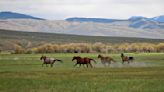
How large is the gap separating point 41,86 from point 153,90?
6422 mm

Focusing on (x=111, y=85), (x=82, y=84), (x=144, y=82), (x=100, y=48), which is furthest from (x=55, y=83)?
(x=100, y=48)

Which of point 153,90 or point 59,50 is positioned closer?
point 153,90

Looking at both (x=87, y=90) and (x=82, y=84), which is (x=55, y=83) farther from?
(x=87, y=90)

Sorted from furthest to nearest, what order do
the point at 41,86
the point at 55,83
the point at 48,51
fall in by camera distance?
the point at 48,51 < the point at 55,83 < the point at 41,86

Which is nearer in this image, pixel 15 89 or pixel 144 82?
pixel 15 89

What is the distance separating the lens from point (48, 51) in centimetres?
10950

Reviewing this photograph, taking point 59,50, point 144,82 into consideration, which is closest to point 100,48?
point 59,50

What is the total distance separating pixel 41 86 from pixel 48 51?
84.3 metres

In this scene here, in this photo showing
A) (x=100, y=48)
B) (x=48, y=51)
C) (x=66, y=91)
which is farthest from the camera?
(x=100, y=48)

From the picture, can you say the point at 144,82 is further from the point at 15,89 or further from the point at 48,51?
the point at 48,51

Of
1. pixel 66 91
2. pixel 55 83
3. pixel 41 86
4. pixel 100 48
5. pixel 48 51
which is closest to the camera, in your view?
pixel 66 91

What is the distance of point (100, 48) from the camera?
121000 millimetres

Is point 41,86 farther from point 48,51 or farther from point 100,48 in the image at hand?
point 100,48

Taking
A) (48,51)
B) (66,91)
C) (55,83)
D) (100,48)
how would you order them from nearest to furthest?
1. (66,91)
2. (55,83)
3. (48,51)
4. (100,48)
